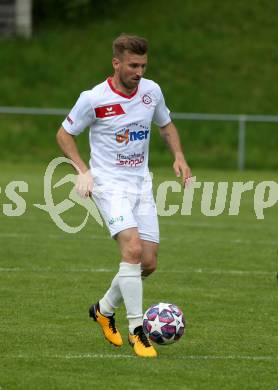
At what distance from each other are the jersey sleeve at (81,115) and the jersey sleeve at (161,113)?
553mm

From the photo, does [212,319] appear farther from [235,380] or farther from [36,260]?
[36,260]

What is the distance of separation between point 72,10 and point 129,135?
29.0 m

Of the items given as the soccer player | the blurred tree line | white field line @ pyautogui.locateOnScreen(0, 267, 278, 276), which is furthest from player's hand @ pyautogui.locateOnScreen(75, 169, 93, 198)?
the blurred tree line

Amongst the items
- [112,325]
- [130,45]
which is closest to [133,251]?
[112,325]

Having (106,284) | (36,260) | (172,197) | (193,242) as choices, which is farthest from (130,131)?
(172,197)

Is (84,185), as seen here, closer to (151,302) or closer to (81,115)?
(81,115)

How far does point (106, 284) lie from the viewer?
11344mm

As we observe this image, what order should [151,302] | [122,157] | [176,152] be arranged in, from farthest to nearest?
[151,302] < [176,152] < [122,157]

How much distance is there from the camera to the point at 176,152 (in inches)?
341

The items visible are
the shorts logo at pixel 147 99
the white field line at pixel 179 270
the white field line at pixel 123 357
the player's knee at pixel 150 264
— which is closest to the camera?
the white field line at pixel 123 357

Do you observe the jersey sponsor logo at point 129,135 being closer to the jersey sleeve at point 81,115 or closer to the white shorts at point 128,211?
the jersey sleeve at point 81,115

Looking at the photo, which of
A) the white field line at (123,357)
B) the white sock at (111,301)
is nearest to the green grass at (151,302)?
the white field line at (123,357)

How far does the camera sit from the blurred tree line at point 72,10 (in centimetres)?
3678

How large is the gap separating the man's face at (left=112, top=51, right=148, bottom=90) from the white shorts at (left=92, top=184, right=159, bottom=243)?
2.61ft
